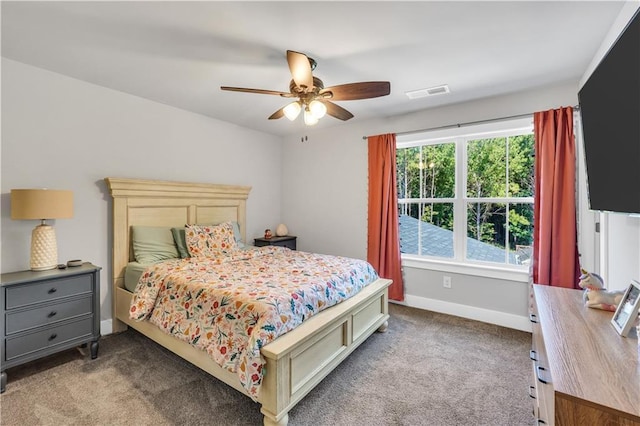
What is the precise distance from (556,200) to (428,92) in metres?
1.61

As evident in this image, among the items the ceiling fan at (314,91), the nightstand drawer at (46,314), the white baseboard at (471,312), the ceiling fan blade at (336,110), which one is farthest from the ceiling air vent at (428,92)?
the nightstand drawer at (46,314)

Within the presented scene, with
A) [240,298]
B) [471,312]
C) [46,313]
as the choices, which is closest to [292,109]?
[240,298]

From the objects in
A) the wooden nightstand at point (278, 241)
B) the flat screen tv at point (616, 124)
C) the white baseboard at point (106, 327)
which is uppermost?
the flat screen tv at point (616, 124)

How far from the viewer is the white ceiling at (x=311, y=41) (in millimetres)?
1723

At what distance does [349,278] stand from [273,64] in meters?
1.94

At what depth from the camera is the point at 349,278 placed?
255 centimetres

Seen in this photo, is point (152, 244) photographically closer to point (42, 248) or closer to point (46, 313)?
point (42, 248)

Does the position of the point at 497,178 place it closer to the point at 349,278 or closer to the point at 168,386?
the point at 349,278

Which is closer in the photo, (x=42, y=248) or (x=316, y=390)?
(x=316, y=390)

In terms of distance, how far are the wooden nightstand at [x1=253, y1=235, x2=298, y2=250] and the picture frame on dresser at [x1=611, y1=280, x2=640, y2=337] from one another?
138 inches

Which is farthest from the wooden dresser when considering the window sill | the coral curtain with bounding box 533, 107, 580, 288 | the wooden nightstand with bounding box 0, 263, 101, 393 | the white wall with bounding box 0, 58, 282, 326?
the white wall with bounding box 0, 58, 282, 326

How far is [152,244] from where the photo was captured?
118 inches

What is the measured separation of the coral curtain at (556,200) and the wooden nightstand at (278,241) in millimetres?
3077

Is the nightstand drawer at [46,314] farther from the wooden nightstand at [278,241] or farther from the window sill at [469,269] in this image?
the window sill at [469,269]
